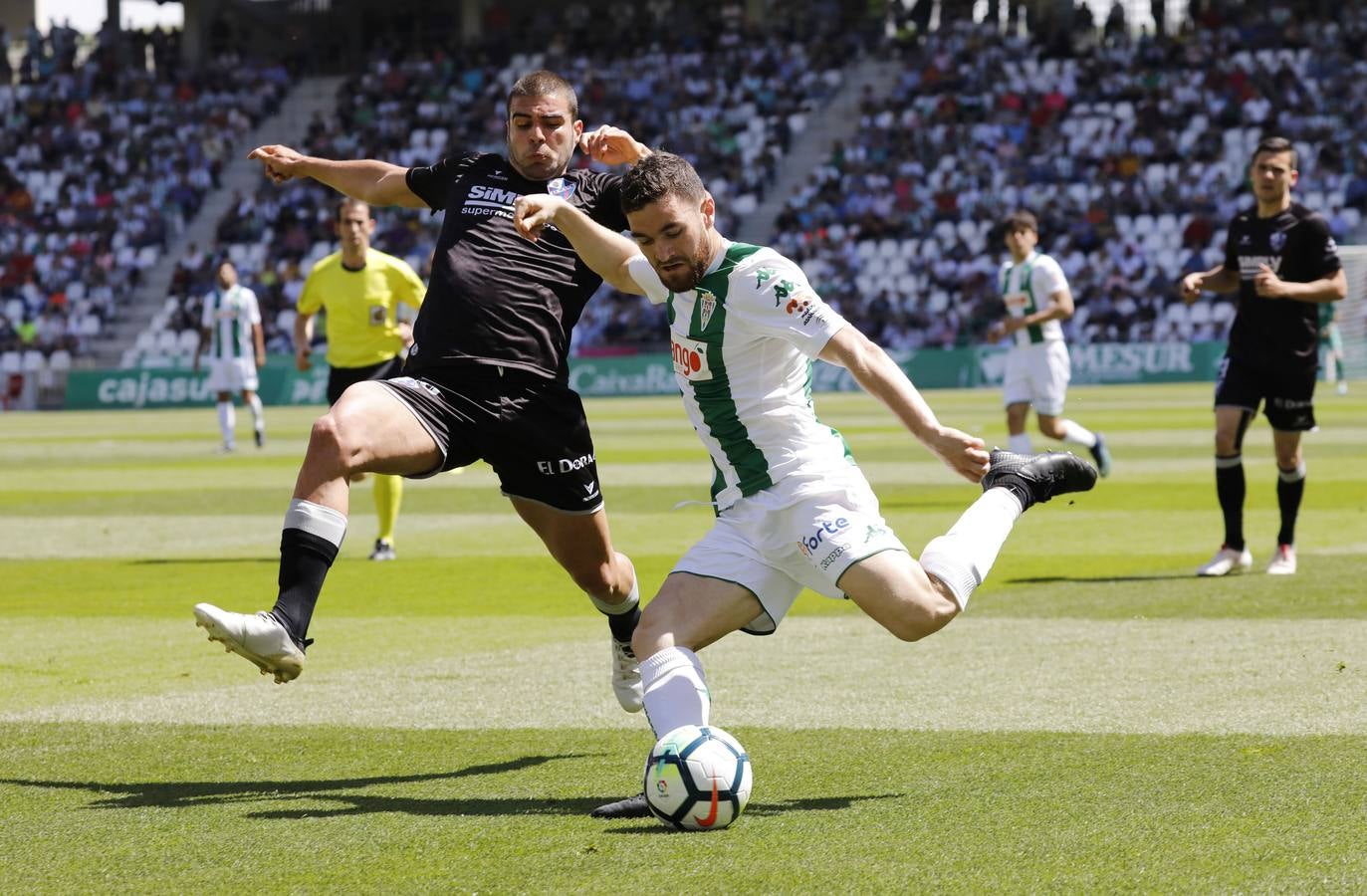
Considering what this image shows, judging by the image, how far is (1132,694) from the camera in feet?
22.4

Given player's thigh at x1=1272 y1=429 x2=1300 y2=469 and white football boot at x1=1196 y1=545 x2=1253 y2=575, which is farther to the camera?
player's thigh at x1=1272 y1=429 x2=1300 y2=469

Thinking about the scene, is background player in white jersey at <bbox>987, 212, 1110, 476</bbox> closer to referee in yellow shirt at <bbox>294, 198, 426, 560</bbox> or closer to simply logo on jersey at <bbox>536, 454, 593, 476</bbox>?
referee in yellow shirt at <bbox>294, 198, 426, 560</bbox>

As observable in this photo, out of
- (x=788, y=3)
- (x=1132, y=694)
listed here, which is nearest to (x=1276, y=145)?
(x=1132, y=694)

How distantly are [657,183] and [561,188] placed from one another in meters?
1.72

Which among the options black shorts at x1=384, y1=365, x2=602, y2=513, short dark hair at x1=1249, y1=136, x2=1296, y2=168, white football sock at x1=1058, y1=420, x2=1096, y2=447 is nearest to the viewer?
black shorts at x1=384, y1=365, x2=602, y2=513

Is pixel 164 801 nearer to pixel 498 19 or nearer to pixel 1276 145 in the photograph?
pixel 1276 145

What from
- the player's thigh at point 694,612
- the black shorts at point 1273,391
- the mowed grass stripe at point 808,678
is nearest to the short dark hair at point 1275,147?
the black shorts at point 1273,391

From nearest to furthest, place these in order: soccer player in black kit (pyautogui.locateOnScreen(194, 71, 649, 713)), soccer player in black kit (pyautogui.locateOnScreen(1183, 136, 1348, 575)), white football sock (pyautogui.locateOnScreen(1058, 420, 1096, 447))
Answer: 1. soccer player in black kit (pyautogui.locateOnScreen(194, 71, 649, 713))
2. soccer player in black kit (pyautogui.locateOnScreen(1183, 136, 1348, 575))
3. white football sock (pyautogui.locateOnScreen(1058, 420, 1096, 447))

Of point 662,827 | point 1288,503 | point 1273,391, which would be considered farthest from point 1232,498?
point 662,827

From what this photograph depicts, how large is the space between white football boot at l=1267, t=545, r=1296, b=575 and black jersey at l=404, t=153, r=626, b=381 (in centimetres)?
534

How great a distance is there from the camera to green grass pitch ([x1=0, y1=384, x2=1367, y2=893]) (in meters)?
4.46

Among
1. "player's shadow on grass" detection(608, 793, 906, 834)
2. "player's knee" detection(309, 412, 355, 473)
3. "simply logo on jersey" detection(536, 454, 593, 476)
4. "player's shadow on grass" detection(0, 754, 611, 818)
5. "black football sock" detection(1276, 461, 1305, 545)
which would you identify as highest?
"player's knee" detection(309, 412, 355, 473)

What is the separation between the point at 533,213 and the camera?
18.1 ft

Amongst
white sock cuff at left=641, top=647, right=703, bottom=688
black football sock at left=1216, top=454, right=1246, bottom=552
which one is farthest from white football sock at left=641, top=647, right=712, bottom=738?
black football sock at left=1216, top=454, right=1246, bottom=552
